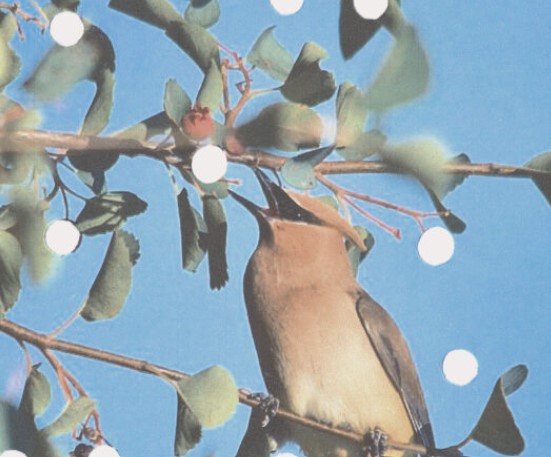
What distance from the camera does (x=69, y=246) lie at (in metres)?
0.80

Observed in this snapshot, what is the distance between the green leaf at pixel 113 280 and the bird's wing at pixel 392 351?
0.82 feet

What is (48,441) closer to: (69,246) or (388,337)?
(69,246)

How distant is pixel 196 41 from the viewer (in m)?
0.79

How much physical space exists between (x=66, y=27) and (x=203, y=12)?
0.12m

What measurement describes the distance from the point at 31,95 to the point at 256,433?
1.16 feet

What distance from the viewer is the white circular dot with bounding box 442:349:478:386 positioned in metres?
0.88

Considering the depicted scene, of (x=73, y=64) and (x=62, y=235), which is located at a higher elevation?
(x=73, y=64)

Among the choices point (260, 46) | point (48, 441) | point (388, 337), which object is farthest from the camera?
point (388, 337)

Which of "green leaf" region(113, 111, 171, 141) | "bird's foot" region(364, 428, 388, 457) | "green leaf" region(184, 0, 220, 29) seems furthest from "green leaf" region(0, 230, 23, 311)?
"bird's foot" region(364, 428, 388, 457)

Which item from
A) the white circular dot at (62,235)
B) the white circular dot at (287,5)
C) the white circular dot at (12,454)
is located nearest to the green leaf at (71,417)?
the white circular dot at (12,454)

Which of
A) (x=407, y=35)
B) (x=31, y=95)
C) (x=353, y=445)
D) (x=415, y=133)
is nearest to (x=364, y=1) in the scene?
(x=407, y=35)

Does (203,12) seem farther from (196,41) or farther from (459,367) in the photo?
(459,367)

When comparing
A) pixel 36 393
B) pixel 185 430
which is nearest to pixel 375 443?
pixel 185 430

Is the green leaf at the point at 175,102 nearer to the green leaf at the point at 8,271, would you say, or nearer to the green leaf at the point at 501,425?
the green leaf at the point at 8,271
